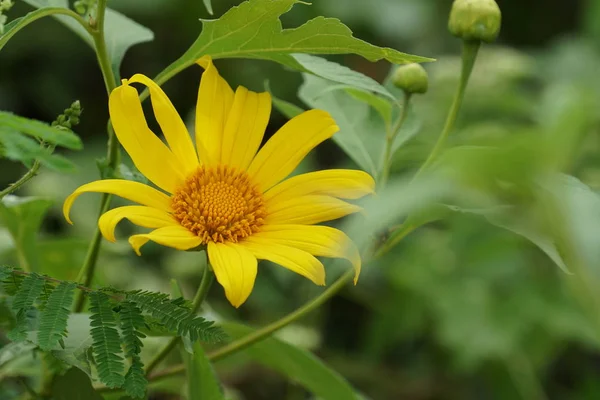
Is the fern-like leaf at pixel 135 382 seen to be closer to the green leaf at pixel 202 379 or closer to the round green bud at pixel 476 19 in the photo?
the green leaf at pixel 202 379

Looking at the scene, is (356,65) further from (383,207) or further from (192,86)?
(383,207)

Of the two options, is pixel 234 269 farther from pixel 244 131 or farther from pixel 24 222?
pixel 24 222

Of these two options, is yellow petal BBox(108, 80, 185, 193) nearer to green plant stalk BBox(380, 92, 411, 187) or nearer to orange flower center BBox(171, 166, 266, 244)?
orange flower center BBox(171, 166, 266, 244)

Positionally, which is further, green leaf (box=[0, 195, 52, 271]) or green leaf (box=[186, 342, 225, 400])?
green leaf (box=[0, 195, 52, 271])

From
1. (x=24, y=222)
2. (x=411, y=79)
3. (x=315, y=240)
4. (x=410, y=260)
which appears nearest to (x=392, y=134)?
(x=411, y=79)

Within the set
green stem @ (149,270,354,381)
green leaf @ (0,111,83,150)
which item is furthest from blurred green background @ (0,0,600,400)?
green leaf @ (0,111,83,150)

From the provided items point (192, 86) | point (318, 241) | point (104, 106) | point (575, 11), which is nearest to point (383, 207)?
point (318, 241)

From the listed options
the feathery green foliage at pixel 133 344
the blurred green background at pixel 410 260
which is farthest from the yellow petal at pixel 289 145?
the blurred green background at pixel 410 260
